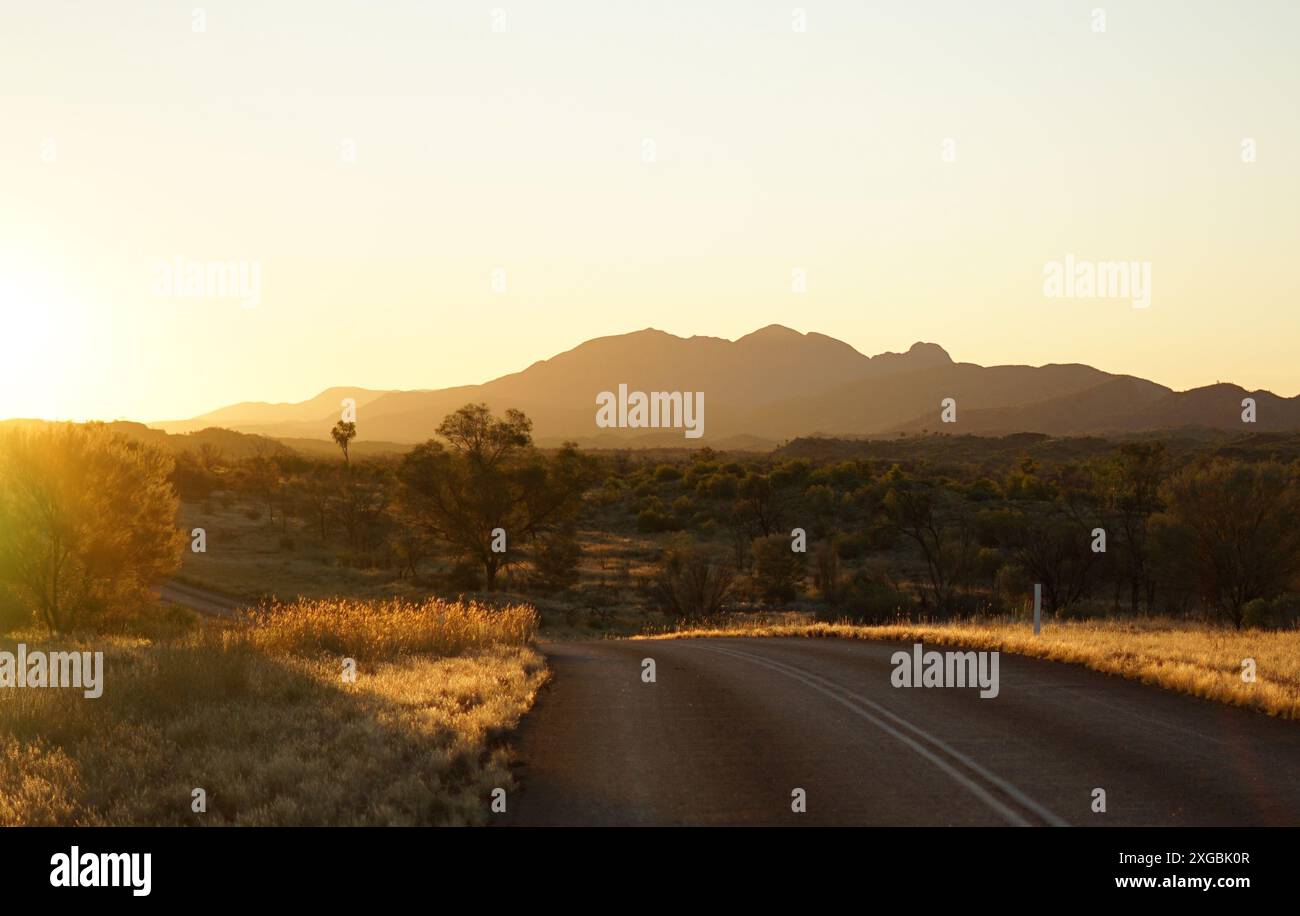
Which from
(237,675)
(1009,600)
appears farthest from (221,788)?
(1009,600)

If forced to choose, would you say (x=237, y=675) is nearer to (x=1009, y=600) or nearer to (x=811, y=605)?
(x=1009, y=600)

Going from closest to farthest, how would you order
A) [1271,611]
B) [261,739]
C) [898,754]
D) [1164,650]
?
1. [898,754]
2. [261,739]
3. [1164,650]
4. [1271,611]

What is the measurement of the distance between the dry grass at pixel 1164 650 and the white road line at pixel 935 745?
13.9 feet

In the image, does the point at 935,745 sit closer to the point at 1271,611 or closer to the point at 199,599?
the point at 1271,611

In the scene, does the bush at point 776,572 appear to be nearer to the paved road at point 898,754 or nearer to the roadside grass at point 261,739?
the paved road at point 898,754

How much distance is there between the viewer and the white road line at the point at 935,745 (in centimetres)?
834

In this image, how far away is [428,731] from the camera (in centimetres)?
1116

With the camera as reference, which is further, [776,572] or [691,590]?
[776,572]

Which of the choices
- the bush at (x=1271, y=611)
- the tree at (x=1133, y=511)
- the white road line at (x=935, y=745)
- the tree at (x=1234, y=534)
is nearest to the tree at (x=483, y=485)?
the tree at (x=1133, y=511)

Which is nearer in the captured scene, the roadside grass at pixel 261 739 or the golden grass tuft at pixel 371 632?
the roadside grass at pixel 261 739

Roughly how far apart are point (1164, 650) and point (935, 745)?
7.96m

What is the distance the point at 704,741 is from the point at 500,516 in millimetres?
43127

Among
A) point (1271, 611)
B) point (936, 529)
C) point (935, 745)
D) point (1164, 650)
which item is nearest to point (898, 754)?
point (935, 745)

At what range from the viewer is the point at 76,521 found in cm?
2897
